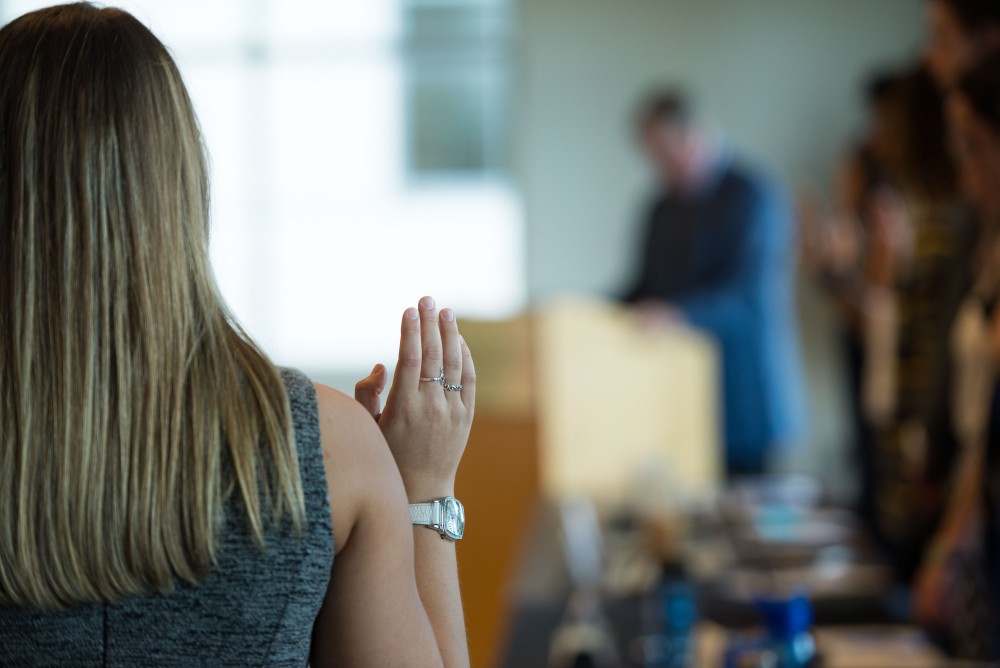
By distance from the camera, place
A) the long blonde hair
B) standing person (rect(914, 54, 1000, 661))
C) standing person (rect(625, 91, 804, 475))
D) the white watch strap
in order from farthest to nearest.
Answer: standing person (rect(625, 91, 804, 475))
standing person (rect(914, 54, 1000, 661))
the white watch strap
the long blonde hair

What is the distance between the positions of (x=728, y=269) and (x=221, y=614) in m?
4.31

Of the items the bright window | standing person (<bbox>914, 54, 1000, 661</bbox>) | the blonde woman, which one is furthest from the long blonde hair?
the bright window

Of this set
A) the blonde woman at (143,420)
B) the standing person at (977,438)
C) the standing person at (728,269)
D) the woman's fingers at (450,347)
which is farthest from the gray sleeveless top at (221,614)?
the standing person at (728,269)

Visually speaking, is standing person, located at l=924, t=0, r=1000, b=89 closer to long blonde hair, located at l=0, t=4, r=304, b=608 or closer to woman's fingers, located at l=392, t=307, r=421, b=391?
woman's fingers, located at l=392, t=307, r=421, b=391

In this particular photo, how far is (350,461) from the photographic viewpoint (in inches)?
34.6

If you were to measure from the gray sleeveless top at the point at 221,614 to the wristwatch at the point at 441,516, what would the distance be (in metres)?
0.08

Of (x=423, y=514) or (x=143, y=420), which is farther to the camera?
(x=423, y=514)

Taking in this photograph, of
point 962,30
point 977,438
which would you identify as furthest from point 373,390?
point 962,30

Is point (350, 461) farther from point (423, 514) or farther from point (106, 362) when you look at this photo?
point (106, 362)

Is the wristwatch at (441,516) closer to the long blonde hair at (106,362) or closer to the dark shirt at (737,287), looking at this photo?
the long blonde hair at (106,362)

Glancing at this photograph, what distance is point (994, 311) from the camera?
2160 mm

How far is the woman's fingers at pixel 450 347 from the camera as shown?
880mm

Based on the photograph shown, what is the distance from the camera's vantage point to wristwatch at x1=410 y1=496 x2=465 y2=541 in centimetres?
93

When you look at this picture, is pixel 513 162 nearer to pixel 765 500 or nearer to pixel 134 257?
pixel 765 500
